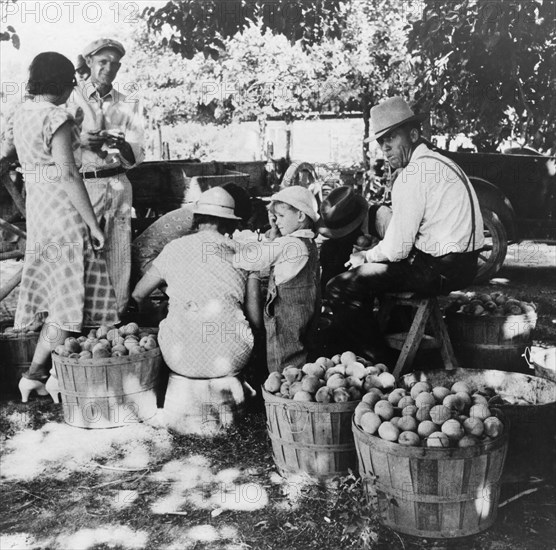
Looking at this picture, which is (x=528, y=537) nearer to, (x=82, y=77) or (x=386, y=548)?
(x=386, y=548)

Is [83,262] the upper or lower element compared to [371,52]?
lower

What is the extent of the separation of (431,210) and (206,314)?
142 centimetres

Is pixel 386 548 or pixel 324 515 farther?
pixel 324 515

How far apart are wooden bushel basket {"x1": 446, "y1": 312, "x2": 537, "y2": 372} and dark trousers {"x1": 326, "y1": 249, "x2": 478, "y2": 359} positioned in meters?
0.40

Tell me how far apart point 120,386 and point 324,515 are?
1509mm

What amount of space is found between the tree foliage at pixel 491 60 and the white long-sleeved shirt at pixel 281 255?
6.27 ft

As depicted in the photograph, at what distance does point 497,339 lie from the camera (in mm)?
4199

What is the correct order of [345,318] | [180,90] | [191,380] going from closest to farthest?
[191,380] → [345,318] → [180,90]

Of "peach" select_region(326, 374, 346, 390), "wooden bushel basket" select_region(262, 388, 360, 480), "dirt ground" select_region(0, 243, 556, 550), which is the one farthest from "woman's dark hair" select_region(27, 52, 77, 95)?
"peach" select_region(326, 374, 346, 390)

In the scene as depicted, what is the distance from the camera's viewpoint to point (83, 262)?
14.0 ft

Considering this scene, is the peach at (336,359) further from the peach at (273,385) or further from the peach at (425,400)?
the peach at (425,400)

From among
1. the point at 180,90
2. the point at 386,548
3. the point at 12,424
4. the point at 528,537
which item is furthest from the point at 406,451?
the point at 180,90

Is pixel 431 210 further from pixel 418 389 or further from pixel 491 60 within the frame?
pixel 491 60

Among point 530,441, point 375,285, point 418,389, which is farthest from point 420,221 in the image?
point 530,441
